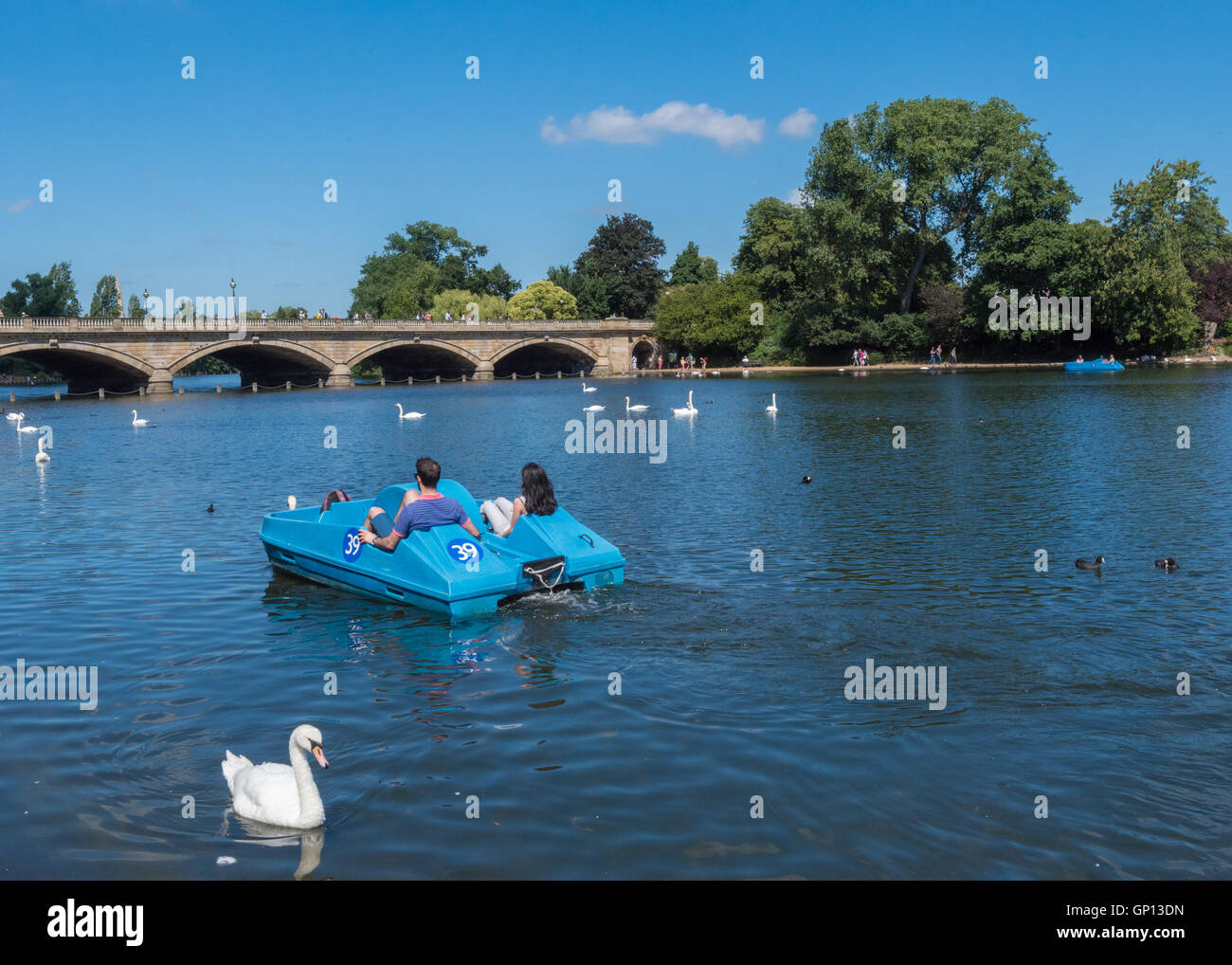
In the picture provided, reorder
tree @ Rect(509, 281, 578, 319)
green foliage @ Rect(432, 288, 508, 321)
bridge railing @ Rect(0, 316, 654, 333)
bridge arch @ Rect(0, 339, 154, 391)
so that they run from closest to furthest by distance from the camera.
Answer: bridge arch @ Rect(0, 339, 154, 391) → bridge railing @ Rect(0, 316, 654, 333) → green foliage @ Rect(432, 288, 508, 321) → tree @ Rect(509, 281, 578, 319)

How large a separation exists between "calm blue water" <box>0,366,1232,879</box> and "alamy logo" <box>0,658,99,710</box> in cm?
21

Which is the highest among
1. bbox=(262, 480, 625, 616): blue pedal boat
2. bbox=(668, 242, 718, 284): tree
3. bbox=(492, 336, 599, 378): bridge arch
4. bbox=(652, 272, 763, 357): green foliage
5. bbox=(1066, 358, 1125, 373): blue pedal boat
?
bbox=(668, 242, 718, 284): tree

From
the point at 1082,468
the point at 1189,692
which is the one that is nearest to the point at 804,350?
the point at 1082,468

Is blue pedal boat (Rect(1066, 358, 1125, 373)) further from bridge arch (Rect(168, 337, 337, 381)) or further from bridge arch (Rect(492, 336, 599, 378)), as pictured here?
bridge arch (Rect(168, 337, 337, 381))

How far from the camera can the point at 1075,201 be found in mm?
62656

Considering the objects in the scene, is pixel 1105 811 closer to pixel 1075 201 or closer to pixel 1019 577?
pixel 1019 577

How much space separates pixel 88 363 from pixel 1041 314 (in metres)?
59.2

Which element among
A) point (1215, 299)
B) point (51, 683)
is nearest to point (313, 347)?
point (1215, 299)

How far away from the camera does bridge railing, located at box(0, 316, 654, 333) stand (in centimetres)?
5597

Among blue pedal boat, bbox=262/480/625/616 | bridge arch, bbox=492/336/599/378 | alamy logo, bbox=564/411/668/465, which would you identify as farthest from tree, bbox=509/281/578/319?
blue pedal boat, bbox=262/480/625/616

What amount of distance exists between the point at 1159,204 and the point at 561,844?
6193 cm

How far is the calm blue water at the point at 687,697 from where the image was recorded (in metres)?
5.46

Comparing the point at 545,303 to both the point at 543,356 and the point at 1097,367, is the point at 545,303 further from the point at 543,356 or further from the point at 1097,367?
the point at 1097,367
